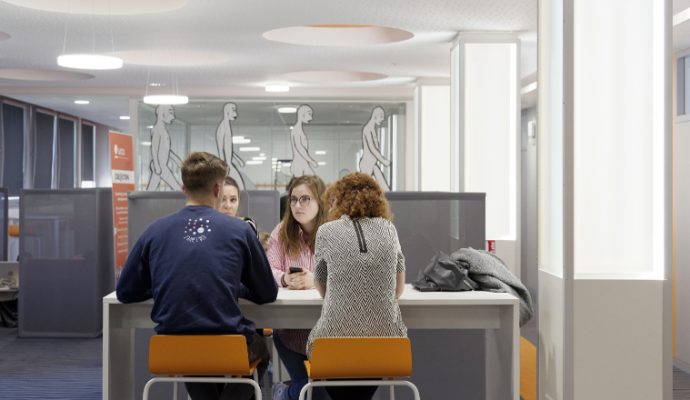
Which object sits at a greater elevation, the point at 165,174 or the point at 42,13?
the point at 42,13

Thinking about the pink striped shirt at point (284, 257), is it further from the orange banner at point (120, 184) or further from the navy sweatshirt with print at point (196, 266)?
the orange banner at point (120, 184)

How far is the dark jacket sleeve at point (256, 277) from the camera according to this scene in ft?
11.7

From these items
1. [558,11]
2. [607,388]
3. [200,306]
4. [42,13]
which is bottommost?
[607,388]

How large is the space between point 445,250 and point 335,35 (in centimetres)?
585

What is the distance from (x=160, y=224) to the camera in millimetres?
3539

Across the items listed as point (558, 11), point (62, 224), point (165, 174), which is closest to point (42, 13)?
point (62, 224)

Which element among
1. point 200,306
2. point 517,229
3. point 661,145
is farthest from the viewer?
point 517,229

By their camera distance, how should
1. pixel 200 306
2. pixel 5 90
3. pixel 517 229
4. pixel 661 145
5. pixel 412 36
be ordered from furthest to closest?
pixel 5 90, pixel 412 36, pixel 517 229, pixel 661 145, pixel 200 306

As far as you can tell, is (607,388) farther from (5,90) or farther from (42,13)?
(5,90)

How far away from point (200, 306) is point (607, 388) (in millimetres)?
2207

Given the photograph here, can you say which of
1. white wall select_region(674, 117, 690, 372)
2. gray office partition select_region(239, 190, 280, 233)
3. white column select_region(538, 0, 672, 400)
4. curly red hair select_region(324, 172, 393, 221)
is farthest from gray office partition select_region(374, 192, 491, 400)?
white wall select_region(674, 117, 690, 372)

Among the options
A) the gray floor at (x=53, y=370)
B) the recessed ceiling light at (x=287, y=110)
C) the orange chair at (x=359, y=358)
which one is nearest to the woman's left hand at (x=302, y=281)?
the orange chair at (x=359, y=358)

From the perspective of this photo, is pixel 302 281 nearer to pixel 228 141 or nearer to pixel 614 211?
pixel 614 211

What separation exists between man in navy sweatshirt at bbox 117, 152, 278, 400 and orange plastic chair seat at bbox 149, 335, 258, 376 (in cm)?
5
